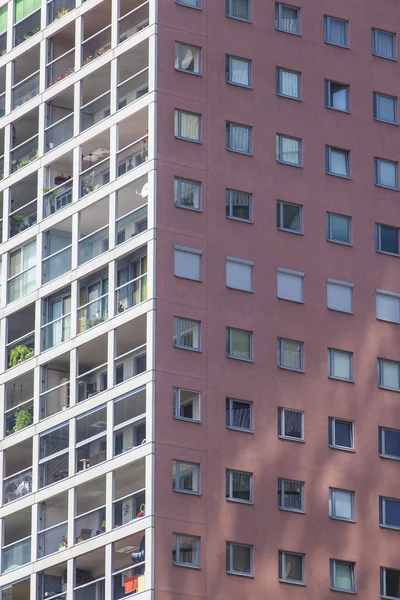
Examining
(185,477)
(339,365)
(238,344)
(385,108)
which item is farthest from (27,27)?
(185,477)

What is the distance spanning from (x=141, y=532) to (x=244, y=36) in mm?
20087

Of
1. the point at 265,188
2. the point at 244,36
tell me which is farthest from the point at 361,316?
the point at 244,36

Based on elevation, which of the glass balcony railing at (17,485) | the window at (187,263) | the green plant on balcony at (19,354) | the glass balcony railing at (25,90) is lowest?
the glass balcony railing at (17,485)

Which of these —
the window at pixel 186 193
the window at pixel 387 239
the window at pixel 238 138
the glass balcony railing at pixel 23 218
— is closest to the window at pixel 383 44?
the window at pixel 387 239

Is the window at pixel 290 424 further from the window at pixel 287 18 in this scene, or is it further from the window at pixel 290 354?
the window at pixel 287 18

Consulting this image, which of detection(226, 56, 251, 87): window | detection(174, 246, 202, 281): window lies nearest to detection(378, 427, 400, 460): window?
detection(174, 246, 202, 281): window

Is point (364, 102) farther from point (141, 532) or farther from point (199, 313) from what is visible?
point (141, 532)

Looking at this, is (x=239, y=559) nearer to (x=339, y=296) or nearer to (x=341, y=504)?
(x=341, y=504)

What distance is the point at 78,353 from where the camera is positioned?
8025 centimetres

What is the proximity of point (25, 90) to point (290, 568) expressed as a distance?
23295mm

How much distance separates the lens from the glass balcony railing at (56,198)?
274 ft

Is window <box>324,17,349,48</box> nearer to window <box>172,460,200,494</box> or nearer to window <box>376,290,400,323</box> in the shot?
window <box>376,290,400,323</box>

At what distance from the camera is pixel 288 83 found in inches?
3285

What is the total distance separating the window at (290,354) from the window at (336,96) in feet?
33.1
